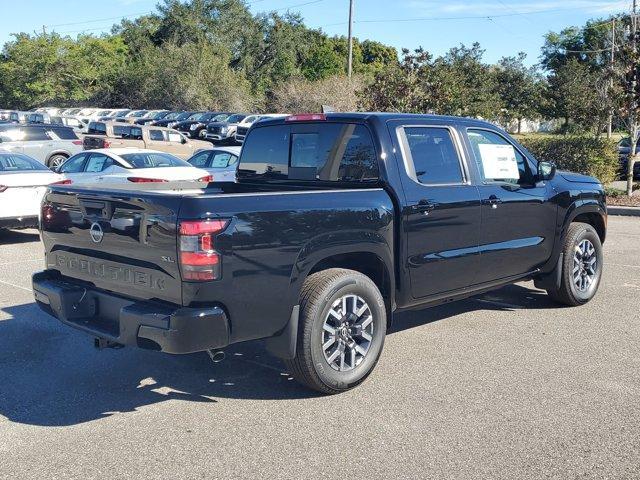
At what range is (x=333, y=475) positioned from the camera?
3.78m

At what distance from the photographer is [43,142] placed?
2159 cm

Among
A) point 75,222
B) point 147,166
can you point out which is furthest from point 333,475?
point 147,166

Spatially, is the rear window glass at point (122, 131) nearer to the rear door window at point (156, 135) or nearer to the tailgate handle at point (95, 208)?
the rear door window at point (156, 135)

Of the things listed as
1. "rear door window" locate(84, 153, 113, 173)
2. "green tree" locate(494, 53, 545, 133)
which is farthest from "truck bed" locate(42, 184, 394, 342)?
"green tree" locate(494, 53, 545, 133)

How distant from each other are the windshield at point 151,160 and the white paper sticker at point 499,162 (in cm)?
909

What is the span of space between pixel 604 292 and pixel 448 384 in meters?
3.79

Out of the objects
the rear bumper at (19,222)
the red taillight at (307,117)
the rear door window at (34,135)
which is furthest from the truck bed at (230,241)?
the rear door window at (34,135)

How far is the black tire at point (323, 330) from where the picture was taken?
4656 millimetres

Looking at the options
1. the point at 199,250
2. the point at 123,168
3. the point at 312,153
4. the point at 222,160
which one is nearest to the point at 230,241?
the point at 199,250

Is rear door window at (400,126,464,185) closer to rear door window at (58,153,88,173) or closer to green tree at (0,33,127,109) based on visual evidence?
rear door window at (58,153,88,173)

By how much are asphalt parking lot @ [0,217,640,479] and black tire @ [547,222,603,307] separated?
48cm

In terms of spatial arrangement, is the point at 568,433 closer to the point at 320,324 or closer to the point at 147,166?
the point at 320,324

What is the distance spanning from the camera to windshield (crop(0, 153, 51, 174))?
37.9 feet

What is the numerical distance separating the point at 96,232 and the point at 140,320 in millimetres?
838
